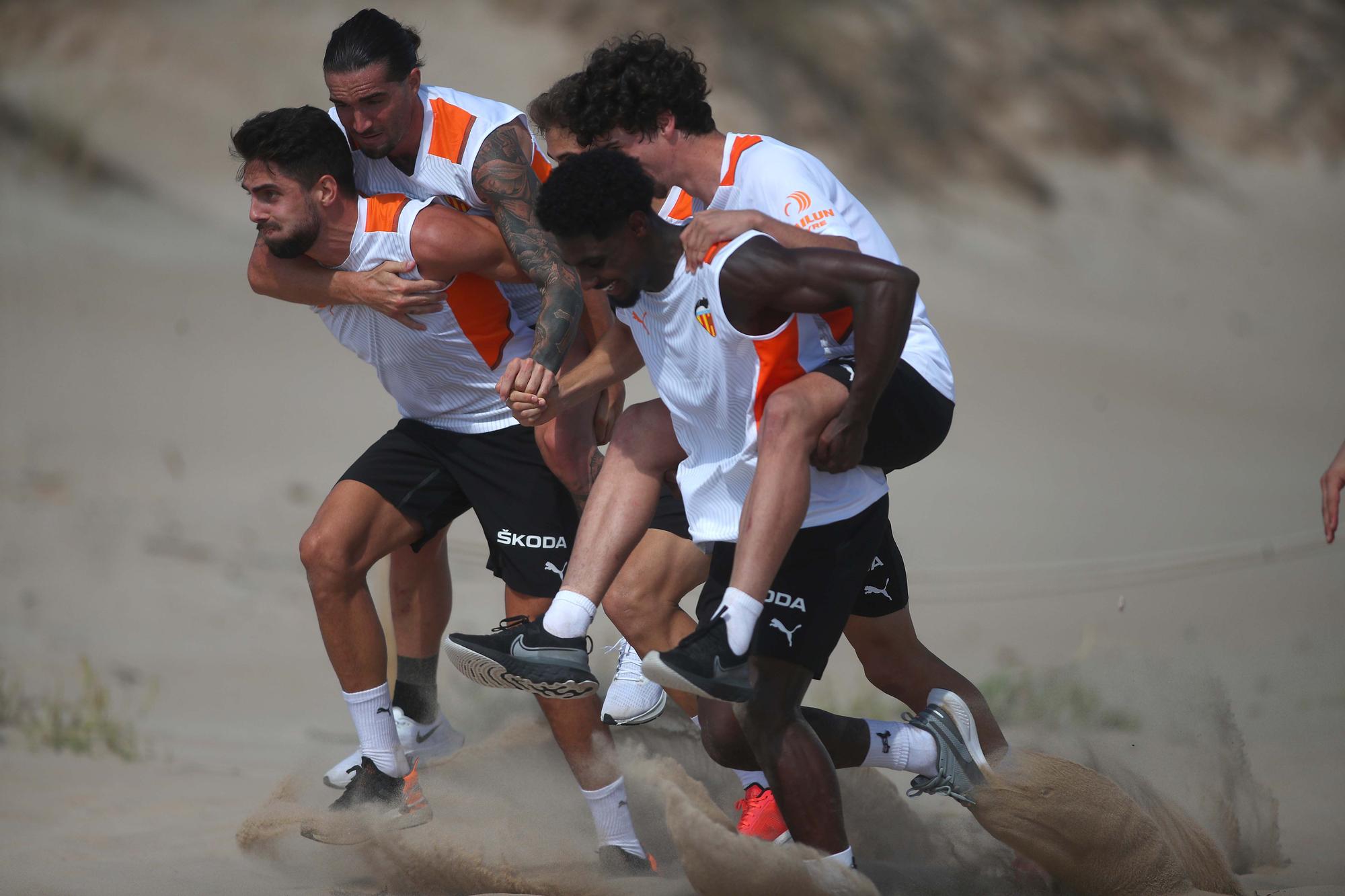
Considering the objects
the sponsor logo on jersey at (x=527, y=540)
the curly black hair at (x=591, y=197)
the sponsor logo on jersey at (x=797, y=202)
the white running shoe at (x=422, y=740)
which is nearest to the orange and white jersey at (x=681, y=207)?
the sponsor logo on jersey at (x=797, y=202)

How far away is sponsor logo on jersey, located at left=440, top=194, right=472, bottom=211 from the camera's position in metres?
4.21

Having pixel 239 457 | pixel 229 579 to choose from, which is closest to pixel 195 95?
pixel 239 457

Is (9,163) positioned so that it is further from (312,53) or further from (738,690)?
(738,690)

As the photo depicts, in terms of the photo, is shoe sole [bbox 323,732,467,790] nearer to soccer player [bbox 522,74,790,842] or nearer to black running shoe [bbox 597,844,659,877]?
black running shoe [bbox 597,844,659,877]

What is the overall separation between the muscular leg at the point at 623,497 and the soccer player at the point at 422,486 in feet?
2.30

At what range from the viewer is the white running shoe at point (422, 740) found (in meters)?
4.59

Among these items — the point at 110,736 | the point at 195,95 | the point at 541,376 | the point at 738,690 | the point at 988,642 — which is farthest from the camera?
the point at 195,95

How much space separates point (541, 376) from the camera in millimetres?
3727

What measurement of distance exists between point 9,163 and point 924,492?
27.4ft

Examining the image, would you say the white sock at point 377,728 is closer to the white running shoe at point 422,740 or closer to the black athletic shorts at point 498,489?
the white running shoe at point 422,740

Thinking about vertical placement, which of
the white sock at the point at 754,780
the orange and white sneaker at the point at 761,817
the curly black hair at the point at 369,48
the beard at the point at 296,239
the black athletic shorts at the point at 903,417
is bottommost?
the orange and white sneaker at the point at 761,817

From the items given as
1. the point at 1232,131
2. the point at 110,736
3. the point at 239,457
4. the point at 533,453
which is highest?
the point at 1232,131

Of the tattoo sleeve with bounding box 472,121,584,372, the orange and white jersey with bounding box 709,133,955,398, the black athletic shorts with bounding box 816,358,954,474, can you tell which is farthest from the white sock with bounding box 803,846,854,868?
the tattoo sleeve with bounding box 472,121,584,372

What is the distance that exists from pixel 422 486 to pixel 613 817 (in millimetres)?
1230
